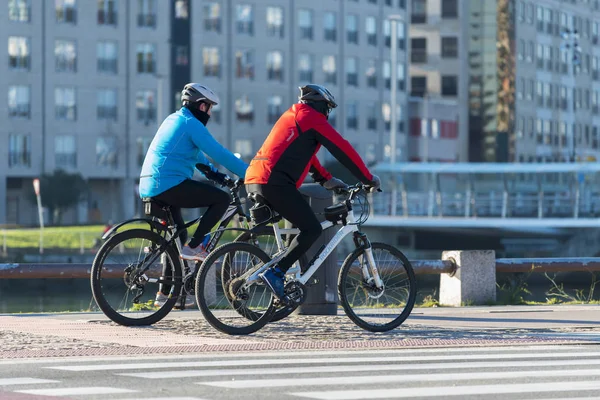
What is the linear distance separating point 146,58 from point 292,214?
7349 centimetres

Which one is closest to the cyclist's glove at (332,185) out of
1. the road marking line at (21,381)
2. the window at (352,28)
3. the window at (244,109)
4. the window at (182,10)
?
the road marking line at (21,381)

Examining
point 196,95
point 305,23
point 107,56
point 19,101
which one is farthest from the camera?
point 305,23

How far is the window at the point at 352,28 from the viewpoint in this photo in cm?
9619

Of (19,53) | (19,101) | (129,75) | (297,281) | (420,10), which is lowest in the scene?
(297,281)

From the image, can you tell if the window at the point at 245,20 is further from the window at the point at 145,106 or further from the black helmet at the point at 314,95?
the black helmet at the point at 314,95

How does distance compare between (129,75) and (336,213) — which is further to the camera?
(129,75)

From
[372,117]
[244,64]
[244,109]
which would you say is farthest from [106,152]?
[372,117]

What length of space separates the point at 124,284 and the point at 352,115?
275 feet

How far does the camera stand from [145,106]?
84.3m

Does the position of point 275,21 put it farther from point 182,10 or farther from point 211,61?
point 182,10

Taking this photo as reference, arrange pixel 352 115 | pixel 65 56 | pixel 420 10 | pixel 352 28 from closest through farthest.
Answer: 1. pixel 65 56
2. pixel 352 115
3. pixel 352 28
4. pixel 420 10

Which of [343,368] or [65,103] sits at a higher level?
[65,103]

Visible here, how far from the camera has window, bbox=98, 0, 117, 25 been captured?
83125 millimetres

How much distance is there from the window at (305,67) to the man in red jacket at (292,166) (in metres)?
80.5
